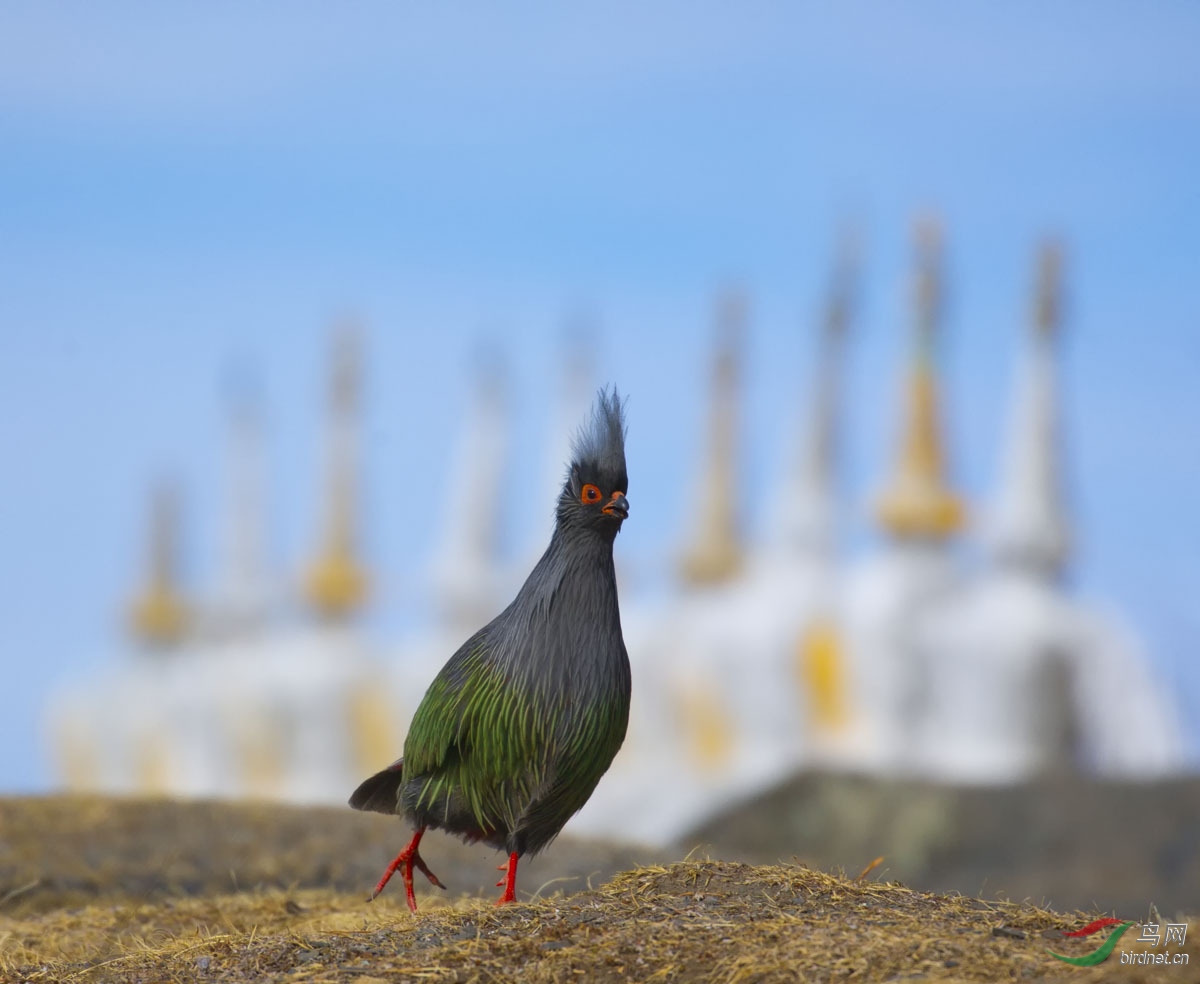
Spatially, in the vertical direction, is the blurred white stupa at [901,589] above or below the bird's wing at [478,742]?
above

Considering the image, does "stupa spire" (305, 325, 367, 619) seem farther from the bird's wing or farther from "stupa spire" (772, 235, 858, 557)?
the bird's wing

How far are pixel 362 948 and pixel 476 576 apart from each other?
19.7m

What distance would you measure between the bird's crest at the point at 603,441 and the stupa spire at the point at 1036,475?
16.3 m

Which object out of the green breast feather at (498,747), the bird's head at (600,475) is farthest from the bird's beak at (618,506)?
the green breast feather at (498,747)

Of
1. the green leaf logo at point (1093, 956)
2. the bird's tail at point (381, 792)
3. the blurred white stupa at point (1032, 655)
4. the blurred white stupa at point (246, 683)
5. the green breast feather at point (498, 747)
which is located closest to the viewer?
the green leaf logo at point (1093, 956)

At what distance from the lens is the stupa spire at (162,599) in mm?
27766

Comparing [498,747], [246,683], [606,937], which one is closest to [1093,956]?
[606,937]

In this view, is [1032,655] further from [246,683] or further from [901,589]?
[246,683]

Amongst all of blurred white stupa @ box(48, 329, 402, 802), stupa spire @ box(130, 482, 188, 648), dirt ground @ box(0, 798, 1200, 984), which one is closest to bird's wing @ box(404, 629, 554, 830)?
dirt ground @ box(0, 798, 1200, 984)

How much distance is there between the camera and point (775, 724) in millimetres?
22031

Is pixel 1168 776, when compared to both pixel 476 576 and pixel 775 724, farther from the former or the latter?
pixel 476 576

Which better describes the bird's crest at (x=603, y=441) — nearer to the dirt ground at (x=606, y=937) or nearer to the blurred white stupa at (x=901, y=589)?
the dirt ground at (x=606, y=937)

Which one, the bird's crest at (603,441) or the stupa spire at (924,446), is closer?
the bird's crest at (603,441)

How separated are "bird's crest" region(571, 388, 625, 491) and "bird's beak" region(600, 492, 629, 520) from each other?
7 centimetres
